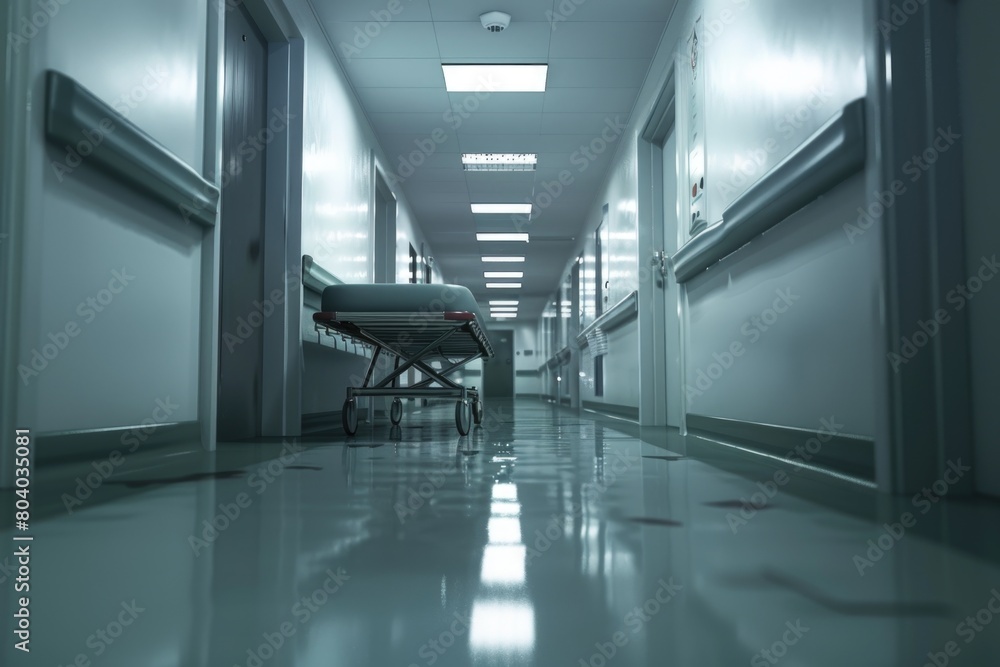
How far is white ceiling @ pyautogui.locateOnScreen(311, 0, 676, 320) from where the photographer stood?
4.62 metres

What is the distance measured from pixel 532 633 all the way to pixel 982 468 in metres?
1.40

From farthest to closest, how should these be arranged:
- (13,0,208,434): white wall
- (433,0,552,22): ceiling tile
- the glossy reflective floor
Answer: (433,0,552,22): ceiling tile → (13,0,208,434): white wall → the glossy reflective floor

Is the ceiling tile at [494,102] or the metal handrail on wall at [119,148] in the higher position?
the ceiling tile at [494,102]

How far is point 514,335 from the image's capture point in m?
25.9

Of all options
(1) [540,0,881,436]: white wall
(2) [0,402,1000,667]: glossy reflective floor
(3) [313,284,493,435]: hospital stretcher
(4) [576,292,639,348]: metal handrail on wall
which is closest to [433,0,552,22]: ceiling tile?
(1) [540,0,881,436]: white wall

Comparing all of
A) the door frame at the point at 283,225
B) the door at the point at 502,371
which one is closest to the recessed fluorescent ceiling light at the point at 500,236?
the door frame at the point at 283,225

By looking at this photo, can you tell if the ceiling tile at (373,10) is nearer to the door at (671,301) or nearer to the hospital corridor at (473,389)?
the hospital corridor at (473,389)

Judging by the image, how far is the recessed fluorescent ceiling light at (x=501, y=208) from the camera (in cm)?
948

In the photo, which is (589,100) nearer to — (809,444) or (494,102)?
(494,102)

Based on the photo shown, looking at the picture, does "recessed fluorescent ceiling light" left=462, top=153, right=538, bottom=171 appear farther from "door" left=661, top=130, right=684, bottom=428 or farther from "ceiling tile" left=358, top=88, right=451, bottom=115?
"door" left=661, top=130, right=684, bottom=428

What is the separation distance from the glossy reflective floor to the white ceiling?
3.80 m

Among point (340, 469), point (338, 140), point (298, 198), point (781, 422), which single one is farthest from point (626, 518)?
point (338, 140)

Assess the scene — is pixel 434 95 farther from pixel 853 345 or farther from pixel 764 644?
pixel 764 644

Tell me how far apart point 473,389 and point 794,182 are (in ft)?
9.72
